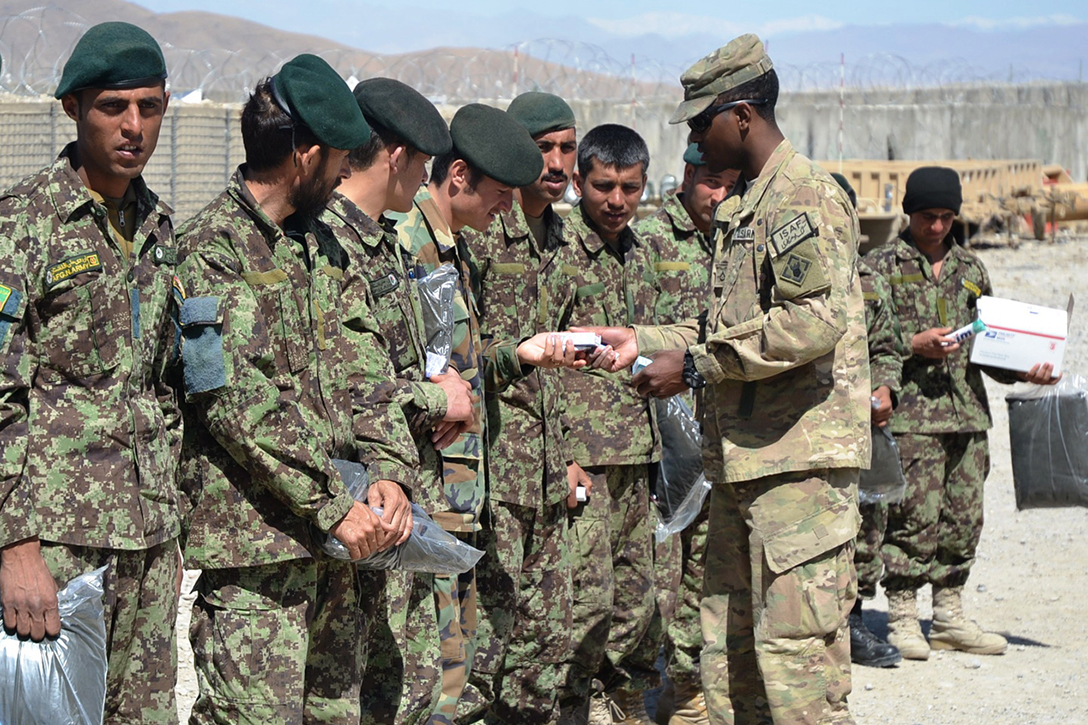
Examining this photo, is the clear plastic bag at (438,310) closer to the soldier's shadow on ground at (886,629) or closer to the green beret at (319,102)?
the green beret at (319,102)

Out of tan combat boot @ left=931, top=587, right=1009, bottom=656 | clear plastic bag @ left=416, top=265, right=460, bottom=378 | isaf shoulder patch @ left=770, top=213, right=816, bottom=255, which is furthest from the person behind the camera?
tan combat boot @ left=931, top=587, right=1009, bottom=656

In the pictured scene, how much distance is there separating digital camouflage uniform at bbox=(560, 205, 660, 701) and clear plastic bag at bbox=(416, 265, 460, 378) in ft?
3.84

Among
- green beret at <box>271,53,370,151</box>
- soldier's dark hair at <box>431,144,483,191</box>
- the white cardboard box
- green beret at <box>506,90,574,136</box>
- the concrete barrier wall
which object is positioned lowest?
the white cardboard box

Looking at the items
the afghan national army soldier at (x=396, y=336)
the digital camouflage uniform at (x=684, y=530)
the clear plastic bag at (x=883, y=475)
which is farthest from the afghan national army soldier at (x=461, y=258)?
the clear plastic bag at (x=883, y=475)

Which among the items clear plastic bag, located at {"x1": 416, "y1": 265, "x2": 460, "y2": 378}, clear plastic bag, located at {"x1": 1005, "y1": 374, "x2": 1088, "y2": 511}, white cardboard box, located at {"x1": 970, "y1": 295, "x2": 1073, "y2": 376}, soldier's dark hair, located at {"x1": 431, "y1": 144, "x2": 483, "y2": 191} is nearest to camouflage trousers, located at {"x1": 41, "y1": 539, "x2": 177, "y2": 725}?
clear plastic bag, located at {"x1": 416, "y1": 265, "x2": 460, "y2": 378}

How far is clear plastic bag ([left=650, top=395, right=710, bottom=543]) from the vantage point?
5383 millimetres

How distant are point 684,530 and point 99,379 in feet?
10.4

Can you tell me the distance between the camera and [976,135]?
90.9 ft

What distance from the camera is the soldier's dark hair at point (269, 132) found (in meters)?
3.21

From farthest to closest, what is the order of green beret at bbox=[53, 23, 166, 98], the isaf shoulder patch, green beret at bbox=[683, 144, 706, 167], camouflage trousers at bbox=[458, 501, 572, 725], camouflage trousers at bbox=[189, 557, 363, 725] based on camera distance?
green beret at bbox=[683, 144, 706, 167] < camouflage trousers at bbox=[458, 501, 572, 725] < the isaf shoulder patch < camouflage trousers at bbox=[189, 557, 363, 725] < green beret at bbox=[53, 23, 166, 98]

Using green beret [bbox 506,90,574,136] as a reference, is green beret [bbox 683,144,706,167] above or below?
below

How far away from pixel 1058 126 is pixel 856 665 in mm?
27812

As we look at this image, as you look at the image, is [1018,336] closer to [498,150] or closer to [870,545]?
[870,545]

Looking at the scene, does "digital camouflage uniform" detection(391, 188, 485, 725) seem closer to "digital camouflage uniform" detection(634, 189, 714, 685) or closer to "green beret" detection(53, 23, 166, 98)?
"green beret" detection(53, 23, 166, 98)
